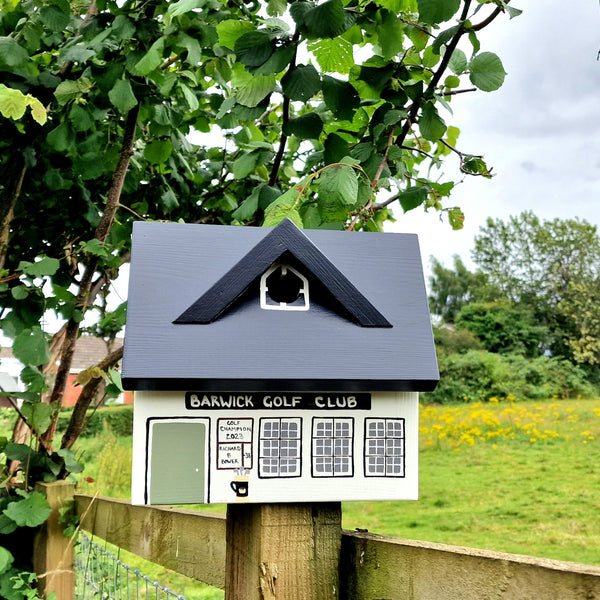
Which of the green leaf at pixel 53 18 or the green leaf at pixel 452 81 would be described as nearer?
the green leaf at pixel 452 81

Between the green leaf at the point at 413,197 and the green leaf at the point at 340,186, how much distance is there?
321mm

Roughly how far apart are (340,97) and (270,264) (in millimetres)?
605

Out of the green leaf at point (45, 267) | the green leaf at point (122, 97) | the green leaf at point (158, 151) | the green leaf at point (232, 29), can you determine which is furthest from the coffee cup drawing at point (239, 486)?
the green leaf at point (158, 151)

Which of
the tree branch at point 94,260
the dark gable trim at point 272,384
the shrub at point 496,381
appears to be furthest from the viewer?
the shrub at point 496,381

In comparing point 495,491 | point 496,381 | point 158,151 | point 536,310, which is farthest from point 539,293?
point 158,151

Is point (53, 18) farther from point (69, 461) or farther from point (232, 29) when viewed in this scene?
point (69, 461)

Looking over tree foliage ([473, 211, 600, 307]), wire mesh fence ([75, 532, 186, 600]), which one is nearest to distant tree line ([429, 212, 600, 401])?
tree foliage ([473, 211, 600, 307])

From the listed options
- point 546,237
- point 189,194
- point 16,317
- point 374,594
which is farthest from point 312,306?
point 546,237

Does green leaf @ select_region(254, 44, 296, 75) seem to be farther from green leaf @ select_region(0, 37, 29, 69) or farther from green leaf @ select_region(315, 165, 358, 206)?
green leaf @ select_region(0, 37, 29, 69)

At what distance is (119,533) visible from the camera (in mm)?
2002

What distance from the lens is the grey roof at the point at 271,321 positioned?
994 millimetres

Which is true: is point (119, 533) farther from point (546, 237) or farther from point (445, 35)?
point (546, 237)

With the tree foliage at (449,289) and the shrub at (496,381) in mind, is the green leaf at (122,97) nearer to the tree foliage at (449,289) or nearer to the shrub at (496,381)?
the shrub at (496,381)

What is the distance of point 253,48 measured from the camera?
134 centimetres
